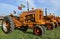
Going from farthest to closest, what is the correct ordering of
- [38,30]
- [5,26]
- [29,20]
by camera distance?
[29,20] < [38,30] < [5,26]

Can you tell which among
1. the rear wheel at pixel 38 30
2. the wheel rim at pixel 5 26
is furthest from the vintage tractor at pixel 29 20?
the wheel rim at pixel 5 26

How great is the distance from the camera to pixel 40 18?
50.3ft

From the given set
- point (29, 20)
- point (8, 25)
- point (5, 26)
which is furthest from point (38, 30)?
point (5, 26)

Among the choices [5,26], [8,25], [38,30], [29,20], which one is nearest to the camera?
[8,25]

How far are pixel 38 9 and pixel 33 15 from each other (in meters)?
0.63

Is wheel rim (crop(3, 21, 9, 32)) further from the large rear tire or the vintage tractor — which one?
the vintage tractor

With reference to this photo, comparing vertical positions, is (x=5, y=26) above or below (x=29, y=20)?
below

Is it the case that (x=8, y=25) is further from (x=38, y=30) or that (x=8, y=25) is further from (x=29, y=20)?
(x=29, y=20)

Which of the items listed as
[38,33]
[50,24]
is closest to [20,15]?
[38,33]

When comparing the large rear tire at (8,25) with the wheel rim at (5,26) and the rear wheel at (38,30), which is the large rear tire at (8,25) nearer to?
the wheel rim at (5,26)

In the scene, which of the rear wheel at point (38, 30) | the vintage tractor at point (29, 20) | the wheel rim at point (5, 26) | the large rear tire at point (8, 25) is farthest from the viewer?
the vintage tractor at point (29, 20)

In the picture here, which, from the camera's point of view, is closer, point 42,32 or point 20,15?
point 42,32

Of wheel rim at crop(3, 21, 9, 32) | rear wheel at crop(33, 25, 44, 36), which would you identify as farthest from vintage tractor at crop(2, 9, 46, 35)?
wheel rim at crop(3, 21, 9, 32)

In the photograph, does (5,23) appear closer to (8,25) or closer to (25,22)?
(8,25)
